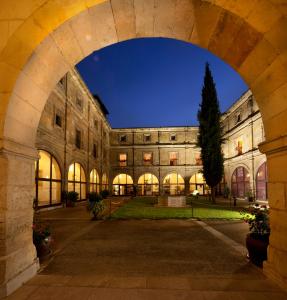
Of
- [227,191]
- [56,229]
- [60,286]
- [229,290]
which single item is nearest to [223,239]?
[229,290]

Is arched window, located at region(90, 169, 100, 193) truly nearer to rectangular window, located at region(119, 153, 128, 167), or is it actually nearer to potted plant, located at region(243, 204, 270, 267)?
rectangular window, located at region(119, 153, 128, 167)

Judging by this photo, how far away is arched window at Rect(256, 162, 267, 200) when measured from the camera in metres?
21.7

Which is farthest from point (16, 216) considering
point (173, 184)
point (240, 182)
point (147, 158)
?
point (173, 184)

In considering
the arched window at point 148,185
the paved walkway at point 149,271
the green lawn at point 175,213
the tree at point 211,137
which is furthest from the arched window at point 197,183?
the paved walkway at point 149,271

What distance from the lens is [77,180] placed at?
72.1 ft

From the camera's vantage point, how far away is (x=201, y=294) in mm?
3629

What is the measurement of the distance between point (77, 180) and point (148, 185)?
18240 mm

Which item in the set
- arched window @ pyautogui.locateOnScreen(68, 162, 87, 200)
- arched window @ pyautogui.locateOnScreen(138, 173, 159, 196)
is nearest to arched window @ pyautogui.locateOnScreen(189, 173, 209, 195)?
arched window @ pyautogui.locateOnScreen(138, 173, 159, 196)

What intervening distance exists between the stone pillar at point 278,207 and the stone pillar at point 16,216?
422 cm

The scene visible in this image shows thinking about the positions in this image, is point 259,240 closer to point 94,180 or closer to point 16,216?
point 16,216

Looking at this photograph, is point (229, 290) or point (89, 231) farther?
point (89, 231)

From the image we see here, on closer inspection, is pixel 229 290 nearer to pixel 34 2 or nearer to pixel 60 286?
pixel 60 286

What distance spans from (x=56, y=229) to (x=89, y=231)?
1.45 m

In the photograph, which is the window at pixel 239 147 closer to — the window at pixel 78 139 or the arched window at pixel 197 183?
the arched window at pixel 197 183
